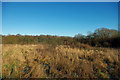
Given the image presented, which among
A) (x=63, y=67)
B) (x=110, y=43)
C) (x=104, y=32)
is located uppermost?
(x=104, y=32)

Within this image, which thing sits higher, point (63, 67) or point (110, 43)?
point (110, 43)

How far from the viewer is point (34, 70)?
8.18 feet

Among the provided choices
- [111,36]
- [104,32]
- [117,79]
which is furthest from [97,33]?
[117,79]

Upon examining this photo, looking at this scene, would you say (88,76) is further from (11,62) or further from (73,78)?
(11,62)

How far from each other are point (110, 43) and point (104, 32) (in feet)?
7.36

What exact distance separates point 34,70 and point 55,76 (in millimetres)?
768

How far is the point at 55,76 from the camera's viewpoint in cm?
236

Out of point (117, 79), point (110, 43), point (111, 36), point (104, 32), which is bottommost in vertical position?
point (117, 79)

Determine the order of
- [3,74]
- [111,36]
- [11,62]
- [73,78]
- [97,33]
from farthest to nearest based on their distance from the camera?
1. [97,33]
2. [111,36]
3. [11,62]
4. [3,74]
5. [73,78]

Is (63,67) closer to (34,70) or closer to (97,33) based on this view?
(34,70)

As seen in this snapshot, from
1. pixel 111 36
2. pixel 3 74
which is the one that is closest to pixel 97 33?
pixel 111 36

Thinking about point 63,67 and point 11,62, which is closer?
point 63,67

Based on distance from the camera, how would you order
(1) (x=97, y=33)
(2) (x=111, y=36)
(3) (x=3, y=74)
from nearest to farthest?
(3) (x=3, y=74) → (2) (x=111, y=36) → (1) (x=97, y=33)

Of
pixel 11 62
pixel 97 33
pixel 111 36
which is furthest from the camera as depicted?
pixel 97 33
